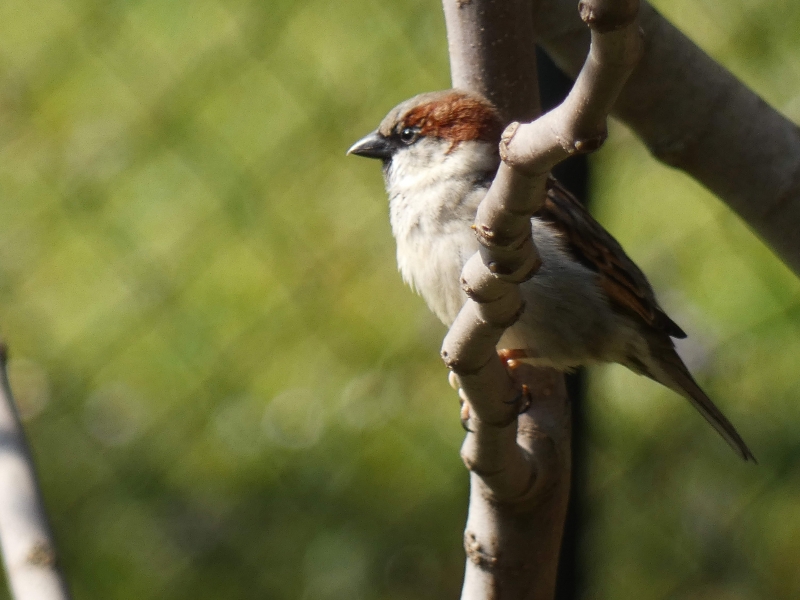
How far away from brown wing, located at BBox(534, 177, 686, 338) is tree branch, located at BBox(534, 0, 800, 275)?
9.2 inches

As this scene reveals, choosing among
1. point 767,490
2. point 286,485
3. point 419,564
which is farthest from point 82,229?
point 767,490

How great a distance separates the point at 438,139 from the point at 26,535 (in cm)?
114

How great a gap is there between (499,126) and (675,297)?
4.89 ft

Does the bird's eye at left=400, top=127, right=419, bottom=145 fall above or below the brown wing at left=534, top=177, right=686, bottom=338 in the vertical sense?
above

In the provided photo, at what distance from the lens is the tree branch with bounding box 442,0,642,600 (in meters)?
0.86

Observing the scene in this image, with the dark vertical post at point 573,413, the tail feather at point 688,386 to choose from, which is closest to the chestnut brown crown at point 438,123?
the dark vertical post at point 573,413

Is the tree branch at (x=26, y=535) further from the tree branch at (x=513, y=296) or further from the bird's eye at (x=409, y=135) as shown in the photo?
the bird's eye at (x=409, y=135)

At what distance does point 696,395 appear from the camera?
1992 mm

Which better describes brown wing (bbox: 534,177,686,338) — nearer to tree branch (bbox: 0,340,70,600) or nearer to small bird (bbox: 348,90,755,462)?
small bird (bbox: 348,90,755,462)

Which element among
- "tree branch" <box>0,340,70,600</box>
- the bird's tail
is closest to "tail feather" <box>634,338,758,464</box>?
the bird's tail

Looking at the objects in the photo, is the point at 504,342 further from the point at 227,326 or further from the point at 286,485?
the point at 227,326


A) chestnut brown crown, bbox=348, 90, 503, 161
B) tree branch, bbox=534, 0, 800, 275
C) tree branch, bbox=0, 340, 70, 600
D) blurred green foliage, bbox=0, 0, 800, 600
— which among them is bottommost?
blurred green foliage, bbox=0, 0, 800, 600

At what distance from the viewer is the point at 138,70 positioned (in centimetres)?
357

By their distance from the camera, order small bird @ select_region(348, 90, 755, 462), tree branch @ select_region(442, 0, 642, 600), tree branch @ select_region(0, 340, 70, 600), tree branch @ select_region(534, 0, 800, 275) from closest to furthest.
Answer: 1. tree branch @ select_region(442, 0, 642, 600)
2. tree branch @ select_region(0, 340, 70, 600)
3. tree branch @ select_region(534, 0, 800, 275)
4. small bird @ select_region(348, 90, 755, 462)
